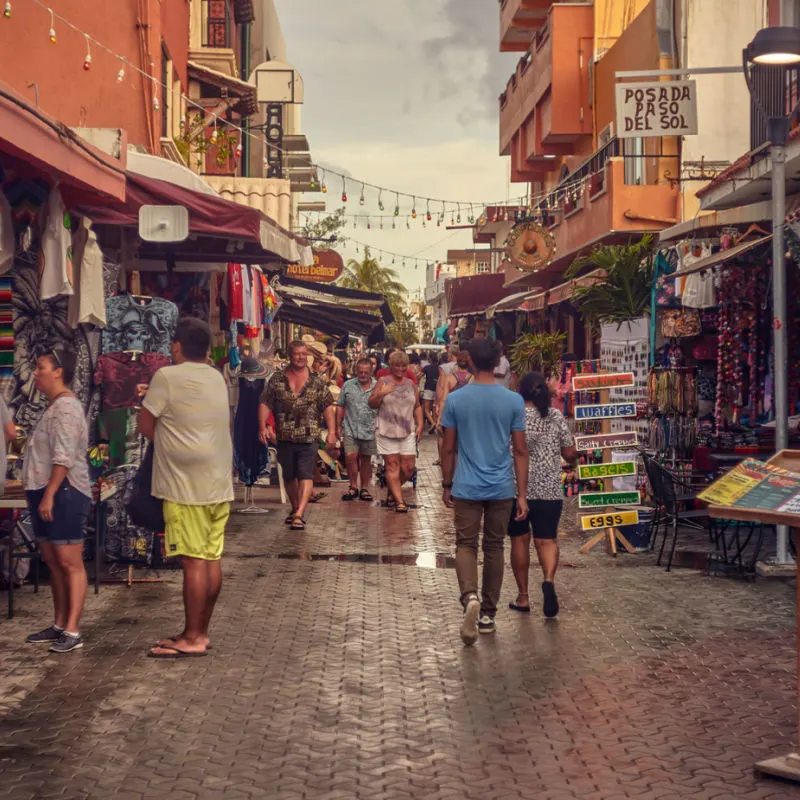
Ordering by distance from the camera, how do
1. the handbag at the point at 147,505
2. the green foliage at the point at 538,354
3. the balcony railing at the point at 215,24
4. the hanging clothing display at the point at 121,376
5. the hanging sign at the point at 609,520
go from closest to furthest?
the handbag at the point at 147,505
the hanging clothing display at the point at 121,376
the hanging sign at the point at 609,520
the balcony railing at the point at 215,24
the green foliage at the point at 538,354

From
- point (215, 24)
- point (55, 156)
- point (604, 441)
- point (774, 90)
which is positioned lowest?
point (604, 441)

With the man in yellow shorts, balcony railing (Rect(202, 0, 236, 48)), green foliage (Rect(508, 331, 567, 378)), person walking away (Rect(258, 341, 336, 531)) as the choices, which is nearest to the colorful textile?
person walking away (Rect(258, 341, 336, 531))

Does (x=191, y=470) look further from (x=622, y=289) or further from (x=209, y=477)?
(x=622, y=289)

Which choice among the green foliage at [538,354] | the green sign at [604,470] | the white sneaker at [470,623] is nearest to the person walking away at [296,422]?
the green sign at [604,470]

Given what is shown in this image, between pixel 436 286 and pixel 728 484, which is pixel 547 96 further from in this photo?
pixel 436 286

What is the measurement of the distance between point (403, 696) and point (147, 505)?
6.85ft

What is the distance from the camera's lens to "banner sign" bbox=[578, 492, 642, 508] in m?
13.0

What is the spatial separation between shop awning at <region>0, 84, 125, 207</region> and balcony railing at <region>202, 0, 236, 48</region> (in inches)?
730

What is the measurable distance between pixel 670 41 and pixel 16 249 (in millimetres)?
15093

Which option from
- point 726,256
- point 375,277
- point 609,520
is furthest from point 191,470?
point 375,277

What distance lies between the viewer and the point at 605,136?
92.8 feet

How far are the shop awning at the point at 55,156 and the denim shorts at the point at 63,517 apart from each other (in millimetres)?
2175

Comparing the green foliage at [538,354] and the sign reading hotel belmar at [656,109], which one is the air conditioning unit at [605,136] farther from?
the sign reading hotel belmar at [656,109]

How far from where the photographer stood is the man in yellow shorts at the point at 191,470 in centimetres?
830
